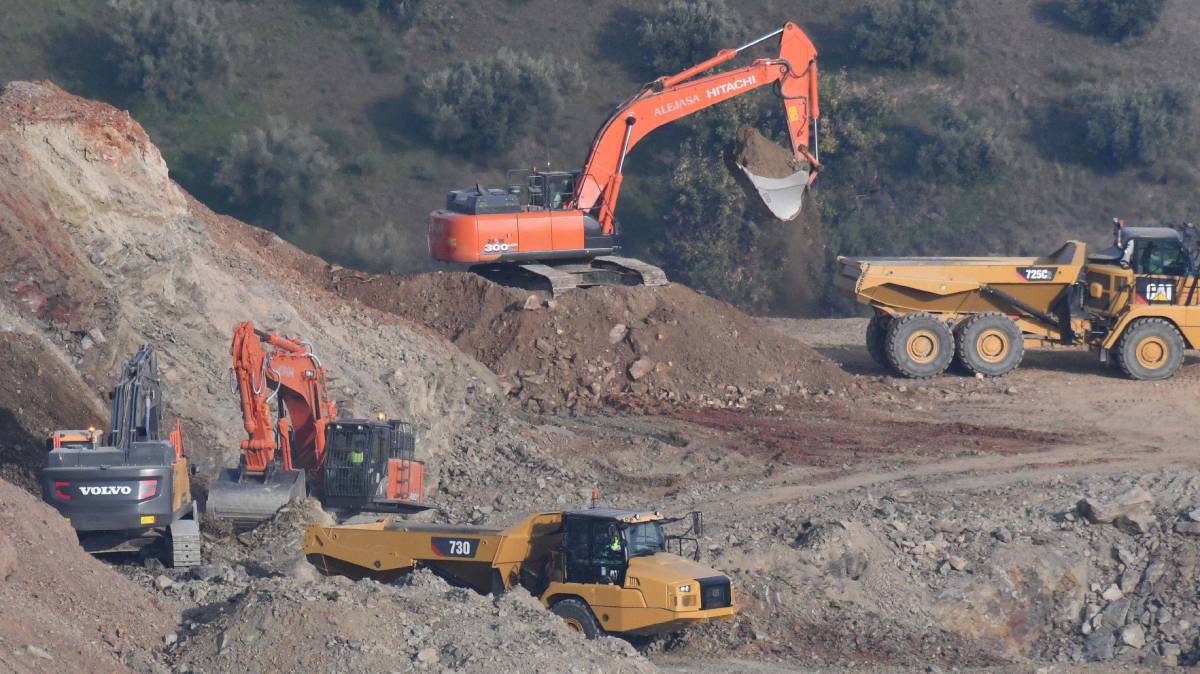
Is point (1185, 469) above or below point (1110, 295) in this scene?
below

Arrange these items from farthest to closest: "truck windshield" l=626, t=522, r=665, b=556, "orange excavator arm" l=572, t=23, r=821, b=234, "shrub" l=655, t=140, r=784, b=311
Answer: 1. "shrub" l=655, t=140, r=784, b=311
2. "orange excavator arm" l=572, t=23, r=821, b=234
3. "truck windshield" l=626, t=522, r=665, b=556

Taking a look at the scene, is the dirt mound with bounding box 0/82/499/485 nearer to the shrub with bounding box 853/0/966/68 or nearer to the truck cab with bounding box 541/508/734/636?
the truck cab with bounding box 541/508/734/636

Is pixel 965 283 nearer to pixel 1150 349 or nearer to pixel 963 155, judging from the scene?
pixel 1150 349

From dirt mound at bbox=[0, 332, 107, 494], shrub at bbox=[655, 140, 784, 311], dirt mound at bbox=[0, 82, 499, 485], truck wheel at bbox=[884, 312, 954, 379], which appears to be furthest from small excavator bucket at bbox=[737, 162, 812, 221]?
dirt mound at bbox=[0, 332, 107, 494]

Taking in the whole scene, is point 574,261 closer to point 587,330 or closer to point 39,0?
point 587,330

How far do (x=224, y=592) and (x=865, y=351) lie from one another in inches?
607

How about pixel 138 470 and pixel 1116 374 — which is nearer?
pixel 138 470

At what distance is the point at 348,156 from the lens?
127ft

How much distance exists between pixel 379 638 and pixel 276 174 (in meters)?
27.1

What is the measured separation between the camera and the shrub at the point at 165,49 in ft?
128

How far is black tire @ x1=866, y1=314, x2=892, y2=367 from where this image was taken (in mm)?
23750

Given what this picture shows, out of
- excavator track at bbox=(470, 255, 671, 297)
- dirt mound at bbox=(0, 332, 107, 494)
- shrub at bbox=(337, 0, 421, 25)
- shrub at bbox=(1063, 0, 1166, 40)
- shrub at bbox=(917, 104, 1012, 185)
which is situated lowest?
dirt mound at bbox=(0, 332, 107, 494)

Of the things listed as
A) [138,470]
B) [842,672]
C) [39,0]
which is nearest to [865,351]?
[842,672]

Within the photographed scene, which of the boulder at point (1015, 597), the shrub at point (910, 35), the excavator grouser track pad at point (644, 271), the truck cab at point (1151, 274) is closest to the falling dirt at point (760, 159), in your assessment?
the excavator grouser track pad at point (644, 271)
